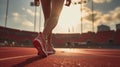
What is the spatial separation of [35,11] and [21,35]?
7302mm

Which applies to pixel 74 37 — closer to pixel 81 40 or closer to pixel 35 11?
pixel 81 40

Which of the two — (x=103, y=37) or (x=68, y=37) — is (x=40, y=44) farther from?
(x=68, y=37)

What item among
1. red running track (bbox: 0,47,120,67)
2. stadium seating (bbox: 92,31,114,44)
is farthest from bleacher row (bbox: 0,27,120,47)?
red running track (bbox: 0,47,120,67)

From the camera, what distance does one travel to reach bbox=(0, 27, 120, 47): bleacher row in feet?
108

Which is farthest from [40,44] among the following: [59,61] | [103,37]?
[103,37]

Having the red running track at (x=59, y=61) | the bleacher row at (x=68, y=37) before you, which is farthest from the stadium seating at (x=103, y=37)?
the red running track at (x=59, y=61)

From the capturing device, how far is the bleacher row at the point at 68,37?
3281cm

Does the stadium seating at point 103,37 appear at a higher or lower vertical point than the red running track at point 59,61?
lower

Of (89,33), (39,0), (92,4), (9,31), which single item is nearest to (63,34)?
(89,33)

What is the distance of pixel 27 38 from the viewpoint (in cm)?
3816

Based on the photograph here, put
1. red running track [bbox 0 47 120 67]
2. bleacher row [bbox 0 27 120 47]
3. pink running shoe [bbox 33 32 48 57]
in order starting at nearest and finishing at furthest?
1. red running track [bbox 0 47 120 67]
2. pink running shoe [bbox 33 32 48 57]
3. bleacher row [bbox 0 27 120 47]

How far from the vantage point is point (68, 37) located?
133 feet

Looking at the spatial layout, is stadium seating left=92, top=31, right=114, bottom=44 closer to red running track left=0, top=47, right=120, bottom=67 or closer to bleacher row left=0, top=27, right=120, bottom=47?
bleacher row left=0, top=27, right=120, bottom=47

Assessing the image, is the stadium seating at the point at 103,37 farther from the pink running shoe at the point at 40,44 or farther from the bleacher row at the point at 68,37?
the pink running shoe at the point at 40,44
